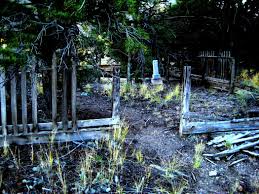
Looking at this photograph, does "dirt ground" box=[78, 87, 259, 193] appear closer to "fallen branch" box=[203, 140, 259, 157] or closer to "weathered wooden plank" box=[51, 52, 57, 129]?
"fallen branch" box=[203, 140, 259, 157]

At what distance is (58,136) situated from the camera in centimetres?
512

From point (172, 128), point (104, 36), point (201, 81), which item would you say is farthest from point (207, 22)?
point (104, 36)

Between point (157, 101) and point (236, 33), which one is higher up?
point (236, 33)

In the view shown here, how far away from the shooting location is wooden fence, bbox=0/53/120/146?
15.6ft

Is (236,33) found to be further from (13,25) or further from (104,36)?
(13,25)

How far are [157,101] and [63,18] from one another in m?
6.06

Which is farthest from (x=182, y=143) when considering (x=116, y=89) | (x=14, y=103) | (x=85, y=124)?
(x=14, y=103)

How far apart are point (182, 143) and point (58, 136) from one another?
2.49m

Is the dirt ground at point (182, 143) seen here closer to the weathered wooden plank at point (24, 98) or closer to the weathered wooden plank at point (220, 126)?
the weathered wooden plank at point (220, 126)

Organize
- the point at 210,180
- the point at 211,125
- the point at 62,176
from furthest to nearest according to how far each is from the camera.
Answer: the point at 211,125, the point at 210,180, the point at 62,176

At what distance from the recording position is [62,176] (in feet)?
13.4

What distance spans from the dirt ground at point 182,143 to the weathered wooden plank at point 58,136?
616 mm

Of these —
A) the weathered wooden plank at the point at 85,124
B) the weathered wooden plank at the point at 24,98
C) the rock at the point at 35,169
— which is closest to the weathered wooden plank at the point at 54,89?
the weathered wooden plank at the point at 85,124

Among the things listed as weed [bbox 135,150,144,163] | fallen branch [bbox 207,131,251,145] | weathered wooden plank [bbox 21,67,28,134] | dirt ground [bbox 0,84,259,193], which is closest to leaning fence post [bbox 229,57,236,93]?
dirt ground [bbox 0,84,259,193]
